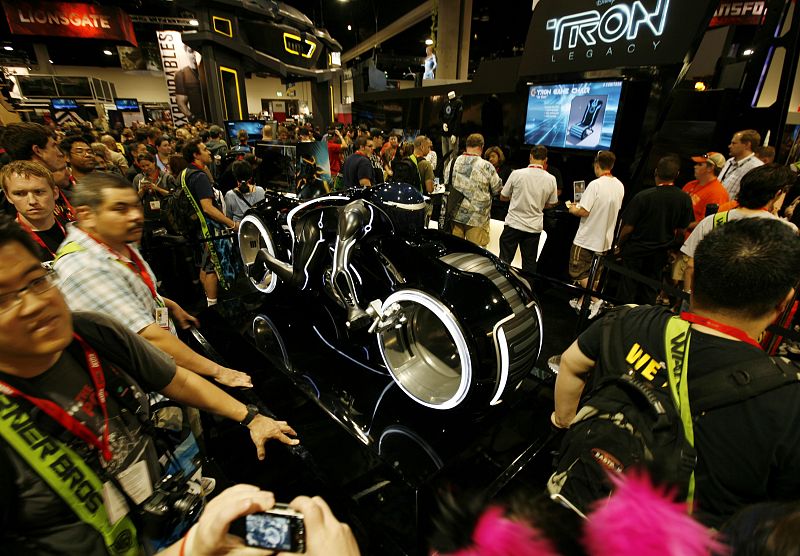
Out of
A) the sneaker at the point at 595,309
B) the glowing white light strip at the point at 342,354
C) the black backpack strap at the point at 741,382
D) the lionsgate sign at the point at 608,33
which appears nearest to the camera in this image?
the black backpack strap at the point at 741,382

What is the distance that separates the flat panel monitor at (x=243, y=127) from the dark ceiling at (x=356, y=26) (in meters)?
9.62

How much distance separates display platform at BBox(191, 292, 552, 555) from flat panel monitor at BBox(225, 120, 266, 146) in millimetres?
8918

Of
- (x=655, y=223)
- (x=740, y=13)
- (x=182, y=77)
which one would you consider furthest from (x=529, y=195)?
(x=182, y=77)

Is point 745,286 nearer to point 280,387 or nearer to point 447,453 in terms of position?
point 447,453

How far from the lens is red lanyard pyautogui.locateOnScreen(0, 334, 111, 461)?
2.83 feet

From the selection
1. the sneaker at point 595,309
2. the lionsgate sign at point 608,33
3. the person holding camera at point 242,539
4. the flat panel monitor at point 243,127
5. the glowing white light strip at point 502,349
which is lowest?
the sneaker at point 595,309

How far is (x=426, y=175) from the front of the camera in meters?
5.31

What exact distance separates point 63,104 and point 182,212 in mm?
19366

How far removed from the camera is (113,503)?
99cm

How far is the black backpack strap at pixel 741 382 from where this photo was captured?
3.11 feet

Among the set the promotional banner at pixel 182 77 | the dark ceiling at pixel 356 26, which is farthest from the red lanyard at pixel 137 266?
the dark ceiling at pixel 356 26

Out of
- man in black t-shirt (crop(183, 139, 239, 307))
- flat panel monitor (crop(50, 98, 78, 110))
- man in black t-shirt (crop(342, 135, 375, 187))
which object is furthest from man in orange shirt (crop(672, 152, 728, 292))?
flat panel monitor (crop(50, 98, 78, 110))

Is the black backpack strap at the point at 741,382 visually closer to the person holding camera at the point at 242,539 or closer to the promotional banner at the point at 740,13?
the person holding camera at the point at 242,539

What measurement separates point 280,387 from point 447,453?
4.20 feet
